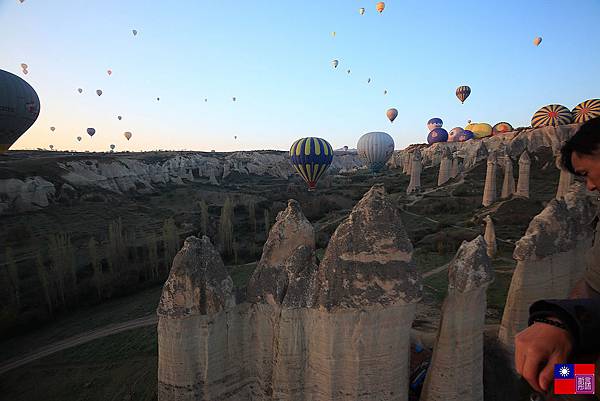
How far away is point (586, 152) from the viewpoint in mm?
2053

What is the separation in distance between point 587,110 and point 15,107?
62.0 meters

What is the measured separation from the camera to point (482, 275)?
271 inches

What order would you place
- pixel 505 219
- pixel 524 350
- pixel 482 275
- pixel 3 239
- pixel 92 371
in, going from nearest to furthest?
pixel 524 350
pixel 482 275
pixel 92 371
pixel 505 219
pixel 3 239

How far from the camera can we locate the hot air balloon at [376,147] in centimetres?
4916

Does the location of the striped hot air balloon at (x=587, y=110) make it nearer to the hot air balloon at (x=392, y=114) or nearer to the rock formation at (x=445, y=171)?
the rock formation at (x=445, y=171)

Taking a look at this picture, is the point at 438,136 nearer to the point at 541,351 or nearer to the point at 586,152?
the point at 586,152

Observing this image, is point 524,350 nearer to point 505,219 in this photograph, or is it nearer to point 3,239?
point 505,219

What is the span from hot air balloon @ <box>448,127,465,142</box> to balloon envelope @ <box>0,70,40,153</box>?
6580 cm

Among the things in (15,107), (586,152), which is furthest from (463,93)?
(586,152)

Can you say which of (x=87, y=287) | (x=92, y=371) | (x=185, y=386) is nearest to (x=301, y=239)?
(x=185, y=386)

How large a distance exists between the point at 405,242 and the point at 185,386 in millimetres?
4964

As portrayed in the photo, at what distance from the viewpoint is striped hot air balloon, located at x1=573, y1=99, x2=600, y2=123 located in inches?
1772

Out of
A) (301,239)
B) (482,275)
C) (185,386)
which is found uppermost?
(301,239)

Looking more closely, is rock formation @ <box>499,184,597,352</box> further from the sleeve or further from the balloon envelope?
the balloon envelope
